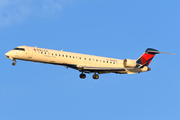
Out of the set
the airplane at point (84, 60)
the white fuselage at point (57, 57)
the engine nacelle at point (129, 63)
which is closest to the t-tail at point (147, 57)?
the airplane at point (84, 60)

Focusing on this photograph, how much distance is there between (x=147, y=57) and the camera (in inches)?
1902

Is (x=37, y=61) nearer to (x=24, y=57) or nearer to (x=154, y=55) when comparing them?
(x=24, y=57)

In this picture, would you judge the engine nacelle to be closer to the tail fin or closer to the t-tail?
the t-tail

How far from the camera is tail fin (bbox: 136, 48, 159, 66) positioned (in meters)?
47.9

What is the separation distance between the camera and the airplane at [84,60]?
4072 centimetres

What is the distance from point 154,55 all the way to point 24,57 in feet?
65.7

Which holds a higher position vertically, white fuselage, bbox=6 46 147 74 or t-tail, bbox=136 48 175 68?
t-tail, bbox=136 48 175 68

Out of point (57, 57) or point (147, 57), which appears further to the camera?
point (147, 57)

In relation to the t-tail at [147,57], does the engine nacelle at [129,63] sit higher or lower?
lower

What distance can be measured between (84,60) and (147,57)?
35.4 ft

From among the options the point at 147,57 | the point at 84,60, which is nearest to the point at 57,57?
the point at 84,60

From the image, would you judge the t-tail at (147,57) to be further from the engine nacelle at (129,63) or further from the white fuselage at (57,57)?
the white fuselage at (57,57)

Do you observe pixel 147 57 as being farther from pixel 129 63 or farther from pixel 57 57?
pixel 57 57

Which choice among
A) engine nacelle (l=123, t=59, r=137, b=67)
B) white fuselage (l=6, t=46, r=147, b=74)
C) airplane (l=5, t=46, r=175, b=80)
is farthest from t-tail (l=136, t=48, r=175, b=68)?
white fuselage (l=6, t=46, r=147, b=74)
